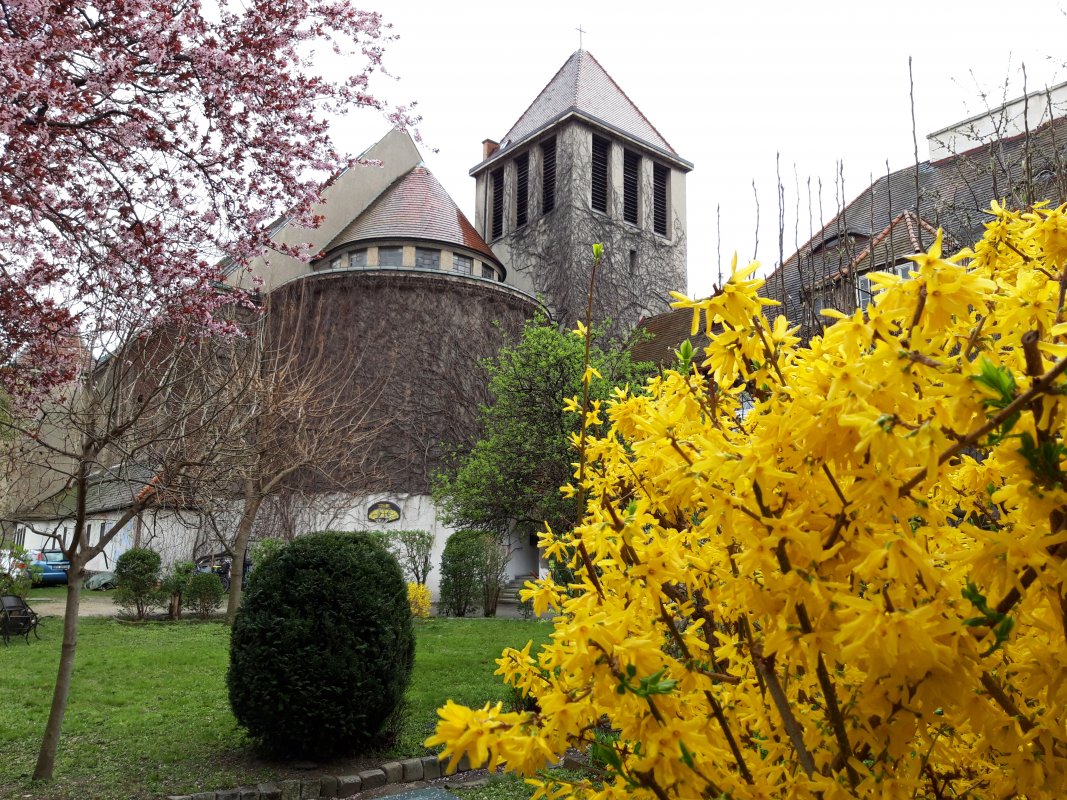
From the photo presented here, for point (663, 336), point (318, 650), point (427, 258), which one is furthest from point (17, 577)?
point (663, 336)

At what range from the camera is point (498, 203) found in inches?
1184

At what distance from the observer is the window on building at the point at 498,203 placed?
1174 inches

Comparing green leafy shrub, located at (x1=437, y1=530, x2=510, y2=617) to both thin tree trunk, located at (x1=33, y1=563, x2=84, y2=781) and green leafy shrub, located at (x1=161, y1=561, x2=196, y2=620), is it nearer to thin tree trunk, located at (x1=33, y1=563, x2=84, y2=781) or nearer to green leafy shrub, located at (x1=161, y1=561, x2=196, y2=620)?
green leafy shrub, located at (x1=161, y1=561, x2=196, y2=620)

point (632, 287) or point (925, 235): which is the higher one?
point (632, 287)

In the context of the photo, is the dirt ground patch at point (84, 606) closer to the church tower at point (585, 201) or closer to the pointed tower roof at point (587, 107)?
the church tower at point (585, 201)

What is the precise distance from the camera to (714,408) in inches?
82.7

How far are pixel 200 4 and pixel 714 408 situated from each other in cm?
679

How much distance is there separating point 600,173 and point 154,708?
2393 centimetres

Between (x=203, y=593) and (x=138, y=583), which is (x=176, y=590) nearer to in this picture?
(x=203, y=593)

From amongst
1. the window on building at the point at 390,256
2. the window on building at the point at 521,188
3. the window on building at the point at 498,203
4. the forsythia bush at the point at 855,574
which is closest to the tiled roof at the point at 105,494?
the forsythia bush at the point at 855,574

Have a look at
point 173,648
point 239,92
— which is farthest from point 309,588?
point 173,648

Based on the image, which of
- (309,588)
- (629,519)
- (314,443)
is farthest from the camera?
(314,443)

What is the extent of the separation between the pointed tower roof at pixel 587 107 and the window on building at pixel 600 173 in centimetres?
70

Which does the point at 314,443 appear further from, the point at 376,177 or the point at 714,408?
the point at 376,177
